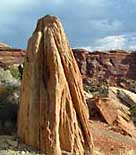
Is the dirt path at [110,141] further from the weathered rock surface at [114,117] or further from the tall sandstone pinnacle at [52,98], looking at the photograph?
the tall sandstone pinnacle at [52,98]

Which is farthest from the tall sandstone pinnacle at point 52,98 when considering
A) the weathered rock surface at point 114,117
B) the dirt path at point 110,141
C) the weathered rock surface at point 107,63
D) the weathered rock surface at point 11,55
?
the weathered rock surface at point 107,63

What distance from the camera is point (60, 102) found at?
26359 millimetres

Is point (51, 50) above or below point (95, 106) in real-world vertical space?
above

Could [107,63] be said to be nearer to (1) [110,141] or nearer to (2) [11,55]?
(2) [11,55]

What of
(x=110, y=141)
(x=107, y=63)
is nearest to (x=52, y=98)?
(x=110, y=141)

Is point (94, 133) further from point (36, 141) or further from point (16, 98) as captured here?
point (36, 141)

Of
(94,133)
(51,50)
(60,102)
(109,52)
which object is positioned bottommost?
(94,133)

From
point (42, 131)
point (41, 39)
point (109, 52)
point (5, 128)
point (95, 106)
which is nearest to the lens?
point (42, 131)

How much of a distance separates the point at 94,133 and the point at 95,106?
7515 millimetres

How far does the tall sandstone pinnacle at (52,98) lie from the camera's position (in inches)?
1016

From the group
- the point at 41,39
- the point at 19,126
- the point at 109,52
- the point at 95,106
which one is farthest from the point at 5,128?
the point at 109,52

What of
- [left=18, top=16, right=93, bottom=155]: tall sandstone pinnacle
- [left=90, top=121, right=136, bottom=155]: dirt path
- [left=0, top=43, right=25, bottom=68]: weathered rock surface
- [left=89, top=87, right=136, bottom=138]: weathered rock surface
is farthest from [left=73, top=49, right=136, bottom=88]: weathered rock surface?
[left=18, top=16, right=93, bottom=155]: tall sandstone pinnacle

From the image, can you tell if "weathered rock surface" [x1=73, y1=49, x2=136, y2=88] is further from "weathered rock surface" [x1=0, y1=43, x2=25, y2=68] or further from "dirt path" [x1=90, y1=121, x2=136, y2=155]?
"dirt path" [x1=90, y1=121, x2=136, y2=155]

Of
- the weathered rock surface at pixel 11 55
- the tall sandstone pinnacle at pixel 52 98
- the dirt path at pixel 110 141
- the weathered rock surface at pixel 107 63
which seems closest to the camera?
the tall sandstone pinnacle at pixel 52 98
